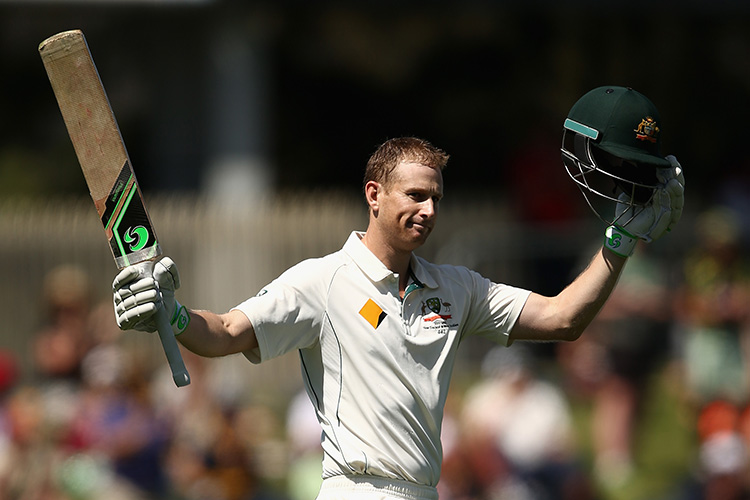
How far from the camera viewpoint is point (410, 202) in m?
4.45

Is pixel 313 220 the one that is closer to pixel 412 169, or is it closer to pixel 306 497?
pixel 306 497

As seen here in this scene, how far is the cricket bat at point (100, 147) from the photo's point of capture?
4.36 m

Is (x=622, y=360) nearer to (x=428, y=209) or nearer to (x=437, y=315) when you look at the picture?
(x=437, y=315)

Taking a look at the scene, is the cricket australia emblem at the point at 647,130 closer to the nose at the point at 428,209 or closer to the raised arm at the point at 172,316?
the nose at the point at 428,209

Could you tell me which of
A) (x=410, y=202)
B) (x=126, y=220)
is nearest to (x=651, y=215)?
(x=410, y=202)

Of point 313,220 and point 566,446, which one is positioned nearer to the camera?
point 566,446

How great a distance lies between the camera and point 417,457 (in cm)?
440

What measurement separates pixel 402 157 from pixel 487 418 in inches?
190

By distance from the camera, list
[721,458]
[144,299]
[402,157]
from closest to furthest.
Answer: [144,299] < [402,157] < [721,458]

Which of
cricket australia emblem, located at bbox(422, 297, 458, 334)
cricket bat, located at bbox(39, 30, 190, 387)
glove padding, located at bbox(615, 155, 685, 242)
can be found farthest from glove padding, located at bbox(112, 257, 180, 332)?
glove padding, located at bbox(615, 155, 685, 242)

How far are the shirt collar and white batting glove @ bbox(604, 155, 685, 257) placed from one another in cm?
68

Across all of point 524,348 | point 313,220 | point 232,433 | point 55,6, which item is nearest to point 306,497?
point 232,433

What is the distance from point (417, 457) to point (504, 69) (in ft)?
46.9

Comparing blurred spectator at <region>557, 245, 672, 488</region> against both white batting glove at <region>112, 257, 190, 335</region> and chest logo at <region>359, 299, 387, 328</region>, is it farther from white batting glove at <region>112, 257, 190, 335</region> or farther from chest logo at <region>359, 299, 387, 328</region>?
white batting glove at <region>112, 257, 190, 335</region>
